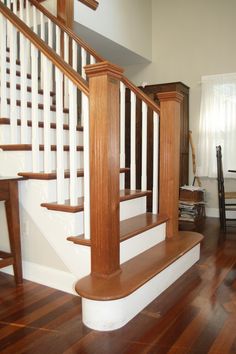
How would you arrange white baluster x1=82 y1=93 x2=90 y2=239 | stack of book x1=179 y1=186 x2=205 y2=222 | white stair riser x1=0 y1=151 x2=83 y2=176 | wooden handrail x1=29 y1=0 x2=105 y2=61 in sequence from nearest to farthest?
1. white baluster x1=82 y1=93 x2=90 y2=239
2. white stair riser x1=0 y1=151 x2=83 y2=176
3. wooden handrail x1=29 y1=0 x2=105 y2=61
4. stack of book x1=179 y1=186 x2=205 y2=222

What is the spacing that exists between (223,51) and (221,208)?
243 cm

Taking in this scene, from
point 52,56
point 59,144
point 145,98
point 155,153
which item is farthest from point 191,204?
point 52,56

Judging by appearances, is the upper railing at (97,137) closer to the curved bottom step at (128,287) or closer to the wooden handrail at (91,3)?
the curved bottom step at (128,287)

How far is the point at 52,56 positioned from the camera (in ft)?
6.78

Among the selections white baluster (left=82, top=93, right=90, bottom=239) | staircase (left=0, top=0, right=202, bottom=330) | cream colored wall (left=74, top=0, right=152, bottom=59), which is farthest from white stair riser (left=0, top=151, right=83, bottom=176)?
cream colored wall (left=74, top=0, right=152, bottom=59)

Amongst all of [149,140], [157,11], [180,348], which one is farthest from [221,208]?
[157,11]

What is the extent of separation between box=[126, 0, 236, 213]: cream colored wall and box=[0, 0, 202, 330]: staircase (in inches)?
101

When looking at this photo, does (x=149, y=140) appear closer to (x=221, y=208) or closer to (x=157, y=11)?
(x=221, y=208)

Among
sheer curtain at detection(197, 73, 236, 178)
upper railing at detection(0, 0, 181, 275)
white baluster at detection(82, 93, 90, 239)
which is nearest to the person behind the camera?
upper railing at detection(0, 0, 181, 275)

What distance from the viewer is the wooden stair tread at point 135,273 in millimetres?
1669

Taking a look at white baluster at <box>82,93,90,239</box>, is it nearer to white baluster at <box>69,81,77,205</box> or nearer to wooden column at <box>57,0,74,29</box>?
white baluster at <box>69,81,77,205</box>

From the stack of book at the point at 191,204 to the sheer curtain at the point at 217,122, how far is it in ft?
1.93

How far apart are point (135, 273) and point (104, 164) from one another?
2.30 feet

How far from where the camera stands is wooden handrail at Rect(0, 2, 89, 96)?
1.91 metres
